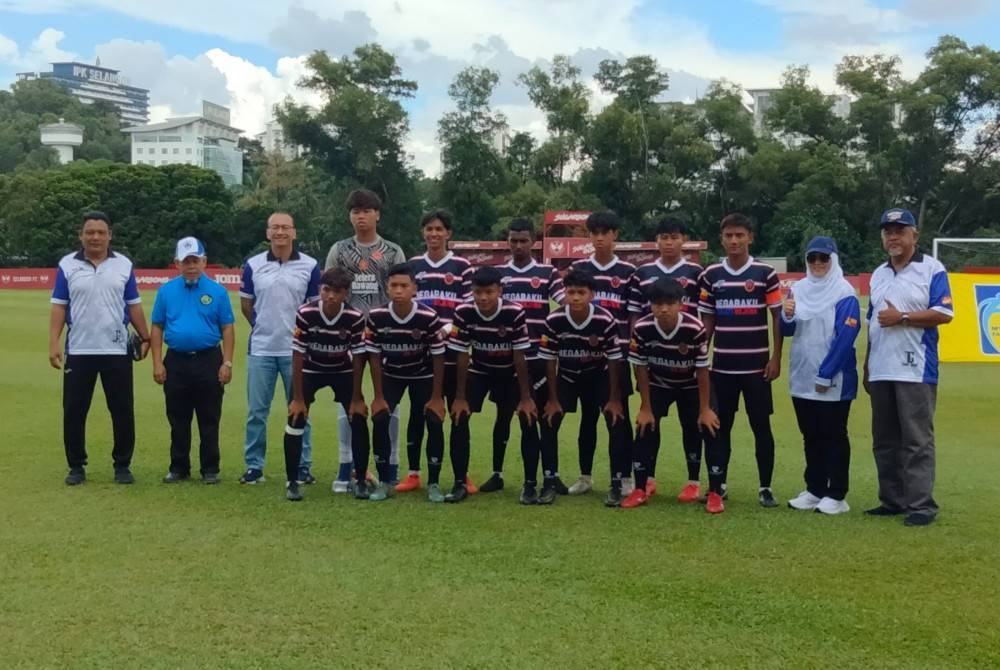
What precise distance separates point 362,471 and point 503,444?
1.09 meters

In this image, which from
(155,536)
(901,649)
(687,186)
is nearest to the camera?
(901,649)

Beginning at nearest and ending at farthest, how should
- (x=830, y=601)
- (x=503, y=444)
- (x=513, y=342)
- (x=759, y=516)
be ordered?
(x=830, y=601)
(x=759, y=516)
(x=513, y=342)
(x=503, y=444)

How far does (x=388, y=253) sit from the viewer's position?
23.5 feet

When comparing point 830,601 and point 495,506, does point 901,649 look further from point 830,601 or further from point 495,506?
point 495,506

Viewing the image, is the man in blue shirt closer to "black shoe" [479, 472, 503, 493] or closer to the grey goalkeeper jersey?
the grey goalkeeper jersey

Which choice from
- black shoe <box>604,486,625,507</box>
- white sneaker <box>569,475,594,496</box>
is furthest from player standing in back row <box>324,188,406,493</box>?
black shoe <box>604,486,625,507</box>

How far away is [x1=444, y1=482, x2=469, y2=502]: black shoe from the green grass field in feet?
0.58

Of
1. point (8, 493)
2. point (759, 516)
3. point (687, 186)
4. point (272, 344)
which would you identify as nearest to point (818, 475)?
point (759, 516)

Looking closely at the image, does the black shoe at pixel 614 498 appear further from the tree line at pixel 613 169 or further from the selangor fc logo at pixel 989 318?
the tree line at pixel 613 169

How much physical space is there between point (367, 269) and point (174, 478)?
219cm

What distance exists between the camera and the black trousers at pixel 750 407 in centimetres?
635

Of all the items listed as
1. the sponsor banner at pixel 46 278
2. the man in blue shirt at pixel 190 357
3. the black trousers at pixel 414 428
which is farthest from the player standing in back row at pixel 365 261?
the sponsor banner at pixel 46 278

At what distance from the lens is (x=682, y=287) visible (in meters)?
6.48

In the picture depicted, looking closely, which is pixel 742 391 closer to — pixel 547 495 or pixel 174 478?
pixel 547 495
